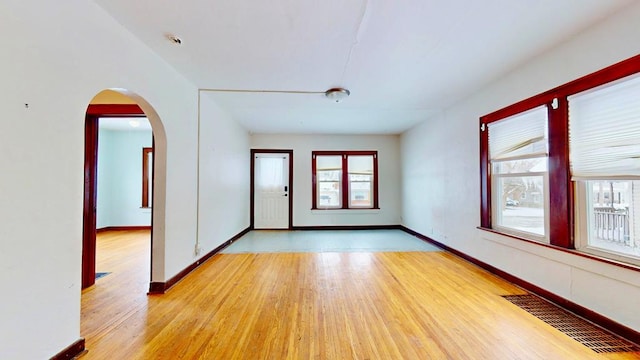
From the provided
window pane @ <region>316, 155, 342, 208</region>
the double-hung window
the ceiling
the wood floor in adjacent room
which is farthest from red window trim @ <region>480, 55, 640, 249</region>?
window pane @ <region>316, 155, 342, 208</region>

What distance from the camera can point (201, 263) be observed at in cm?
366

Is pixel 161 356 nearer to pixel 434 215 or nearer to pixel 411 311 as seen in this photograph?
pixel 411 311

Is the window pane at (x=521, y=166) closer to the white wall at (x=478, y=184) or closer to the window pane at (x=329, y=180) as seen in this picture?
the white wall at (x=478, y=184)

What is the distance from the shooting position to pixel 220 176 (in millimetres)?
4469

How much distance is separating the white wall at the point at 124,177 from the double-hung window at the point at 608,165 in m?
7.89

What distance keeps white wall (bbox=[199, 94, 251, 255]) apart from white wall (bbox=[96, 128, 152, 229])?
2.76 meters

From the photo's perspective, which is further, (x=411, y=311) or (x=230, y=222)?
(x=230, y=222)

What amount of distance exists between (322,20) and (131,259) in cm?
425

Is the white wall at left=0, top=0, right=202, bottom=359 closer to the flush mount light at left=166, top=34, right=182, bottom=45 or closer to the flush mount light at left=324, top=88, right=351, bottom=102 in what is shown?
the flush mount light at left=166, top=34, right=182, bottom=45

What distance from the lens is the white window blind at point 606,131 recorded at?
1920 millimetres

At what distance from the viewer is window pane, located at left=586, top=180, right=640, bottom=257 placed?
1.97 meters

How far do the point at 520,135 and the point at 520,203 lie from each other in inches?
31.0

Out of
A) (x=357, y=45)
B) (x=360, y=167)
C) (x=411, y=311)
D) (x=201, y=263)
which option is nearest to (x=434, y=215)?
(x=360, y=167)

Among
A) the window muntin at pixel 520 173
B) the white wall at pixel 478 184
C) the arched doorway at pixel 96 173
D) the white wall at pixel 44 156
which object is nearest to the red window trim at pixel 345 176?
the white wall at pixel 478 184
